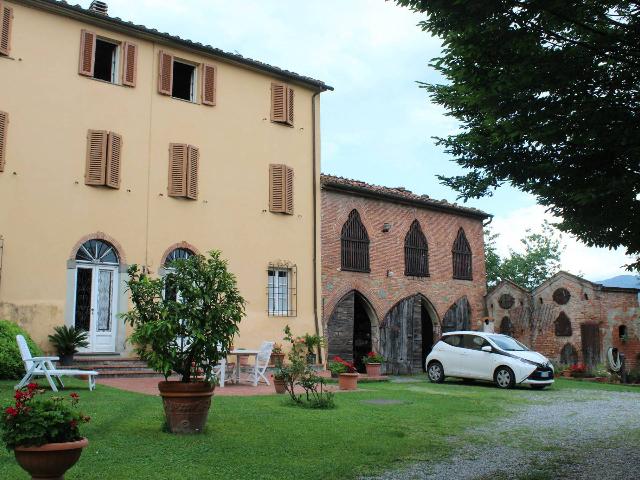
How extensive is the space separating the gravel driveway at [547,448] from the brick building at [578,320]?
30.1 feet

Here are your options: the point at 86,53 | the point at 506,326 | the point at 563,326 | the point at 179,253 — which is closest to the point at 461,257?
the point at 506,326

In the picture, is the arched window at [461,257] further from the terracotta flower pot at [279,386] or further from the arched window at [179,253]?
the terracotta flower pot at [279,386]

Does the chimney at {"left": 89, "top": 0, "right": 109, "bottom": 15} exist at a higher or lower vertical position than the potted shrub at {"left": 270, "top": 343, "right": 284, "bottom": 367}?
higher

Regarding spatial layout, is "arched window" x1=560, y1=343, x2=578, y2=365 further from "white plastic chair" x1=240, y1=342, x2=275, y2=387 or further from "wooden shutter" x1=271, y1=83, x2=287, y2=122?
"wooden shutter" x1=271, y1=83, x2=287, y2=122

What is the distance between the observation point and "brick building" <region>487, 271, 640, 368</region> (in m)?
20.5

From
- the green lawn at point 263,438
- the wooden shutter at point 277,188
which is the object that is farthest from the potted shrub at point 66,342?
the wooden shutter at point 277,188

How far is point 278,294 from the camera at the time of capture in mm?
18156

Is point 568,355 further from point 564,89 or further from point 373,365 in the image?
point 564,89

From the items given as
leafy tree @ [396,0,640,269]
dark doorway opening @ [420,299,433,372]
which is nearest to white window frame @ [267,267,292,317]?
dark doorway opening @ [420,299,433,372]

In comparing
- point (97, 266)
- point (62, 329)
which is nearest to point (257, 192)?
point (97, 266)

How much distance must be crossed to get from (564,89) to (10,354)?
35.0ft

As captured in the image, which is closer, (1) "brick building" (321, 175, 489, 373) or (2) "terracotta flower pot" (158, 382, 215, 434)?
(2) "terracotta flower pot" (158, 382, 215, 434)

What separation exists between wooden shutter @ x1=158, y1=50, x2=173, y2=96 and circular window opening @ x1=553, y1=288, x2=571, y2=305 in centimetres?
1381

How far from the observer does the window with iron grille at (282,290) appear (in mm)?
17969
